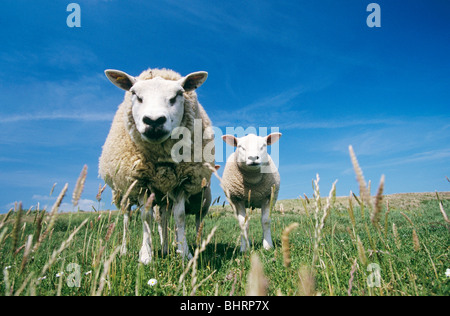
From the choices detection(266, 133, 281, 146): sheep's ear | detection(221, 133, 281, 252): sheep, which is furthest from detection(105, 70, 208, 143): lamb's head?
detection(266, 133, 281, 146): sheep's ear

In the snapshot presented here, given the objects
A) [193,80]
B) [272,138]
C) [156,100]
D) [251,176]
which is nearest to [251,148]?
[251,176]

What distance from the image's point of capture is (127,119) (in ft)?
15.7

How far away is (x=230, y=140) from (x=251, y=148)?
0.95 metres

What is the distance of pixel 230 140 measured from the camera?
290 inches

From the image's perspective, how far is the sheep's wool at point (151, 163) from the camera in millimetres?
4590

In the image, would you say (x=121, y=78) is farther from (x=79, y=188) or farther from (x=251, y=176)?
(x=251, y=176)

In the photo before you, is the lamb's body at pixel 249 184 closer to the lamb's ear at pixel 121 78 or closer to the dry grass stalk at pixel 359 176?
the lamb's ear at pixel 121 78

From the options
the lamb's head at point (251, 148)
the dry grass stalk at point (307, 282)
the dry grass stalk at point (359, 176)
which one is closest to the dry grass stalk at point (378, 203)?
the dry grass stalk at point (359, 176)

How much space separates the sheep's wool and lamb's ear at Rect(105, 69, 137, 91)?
6.7 inches

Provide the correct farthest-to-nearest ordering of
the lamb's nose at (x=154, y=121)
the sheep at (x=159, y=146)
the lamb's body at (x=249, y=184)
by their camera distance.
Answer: the lamb's body at (x=249, y=184) → the sheep at (x=159, y=146) → the lamb's nose at (x=154, y=121)

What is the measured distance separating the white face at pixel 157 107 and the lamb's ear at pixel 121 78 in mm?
346

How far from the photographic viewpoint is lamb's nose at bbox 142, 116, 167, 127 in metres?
3.86
